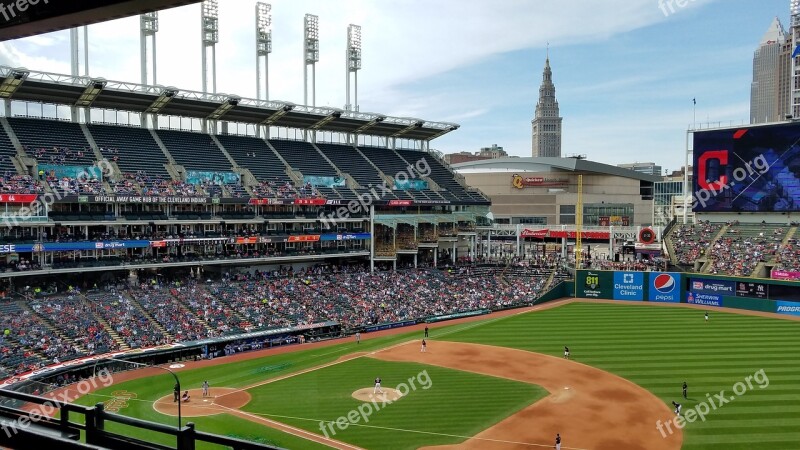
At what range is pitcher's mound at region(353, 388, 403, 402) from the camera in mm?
29516

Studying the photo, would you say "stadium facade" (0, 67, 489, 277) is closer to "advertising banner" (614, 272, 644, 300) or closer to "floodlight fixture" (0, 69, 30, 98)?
"floodlight fixture" (0, 69, 30, 98)

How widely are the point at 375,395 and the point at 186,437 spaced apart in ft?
88.2

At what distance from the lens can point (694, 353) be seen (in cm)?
3819

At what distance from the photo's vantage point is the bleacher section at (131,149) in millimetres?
50531

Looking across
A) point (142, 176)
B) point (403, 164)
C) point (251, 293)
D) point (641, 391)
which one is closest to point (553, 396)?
point (641, 391)

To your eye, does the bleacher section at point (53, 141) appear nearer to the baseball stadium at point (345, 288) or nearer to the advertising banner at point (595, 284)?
the baseball stadium at point (345, 288)

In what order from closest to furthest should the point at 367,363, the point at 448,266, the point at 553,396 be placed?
1. the point at 553,396
2. the point at 367,363
3. the point at 448,266

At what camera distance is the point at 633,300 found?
198ft

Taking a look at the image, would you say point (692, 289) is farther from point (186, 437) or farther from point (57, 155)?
point (186, 437)

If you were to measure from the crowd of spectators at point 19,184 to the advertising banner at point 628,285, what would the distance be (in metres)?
53.1

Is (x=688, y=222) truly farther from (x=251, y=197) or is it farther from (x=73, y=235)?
(x=73, y=235)

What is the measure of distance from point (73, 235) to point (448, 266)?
125 feet

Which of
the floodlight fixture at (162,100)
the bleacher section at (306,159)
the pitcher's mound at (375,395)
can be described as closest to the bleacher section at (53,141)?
the floodlight fixture at (162,100)

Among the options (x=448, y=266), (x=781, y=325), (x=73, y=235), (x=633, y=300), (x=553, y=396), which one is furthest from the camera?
(x=448, y=266)
